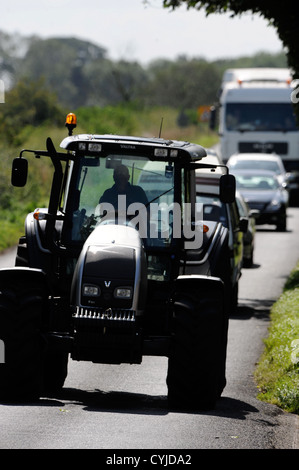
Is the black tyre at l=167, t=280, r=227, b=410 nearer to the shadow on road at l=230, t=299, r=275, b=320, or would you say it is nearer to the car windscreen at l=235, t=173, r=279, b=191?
the shadow on road at l=230, t=299, r=275, b=320

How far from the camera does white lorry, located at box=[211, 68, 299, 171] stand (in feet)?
117

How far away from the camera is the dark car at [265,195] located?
30.3 metres

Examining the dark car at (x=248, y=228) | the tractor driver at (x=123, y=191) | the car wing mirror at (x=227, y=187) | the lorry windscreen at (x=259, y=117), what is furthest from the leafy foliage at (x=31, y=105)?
the tractor driver at (x=123, y=191)

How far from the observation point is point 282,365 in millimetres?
12258

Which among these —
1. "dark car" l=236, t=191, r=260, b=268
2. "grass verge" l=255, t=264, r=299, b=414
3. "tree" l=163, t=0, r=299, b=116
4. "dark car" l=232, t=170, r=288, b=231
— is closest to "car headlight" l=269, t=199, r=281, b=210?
"dark car" l=232, t=170, r=288, b=231

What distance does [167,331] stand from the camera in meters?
10.3

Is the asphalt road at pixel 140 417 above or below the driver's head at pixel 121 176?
below

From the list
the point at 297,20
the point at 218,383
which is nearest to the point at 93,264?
the point at 218,383

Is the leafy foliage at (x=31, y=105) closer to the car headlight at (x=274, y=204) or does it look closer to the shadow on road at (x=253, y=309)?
the car headlight at (x=274, y=204)

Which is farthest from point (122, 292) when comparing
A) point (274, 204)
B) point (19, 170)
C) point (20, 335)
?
point (274, 204)
